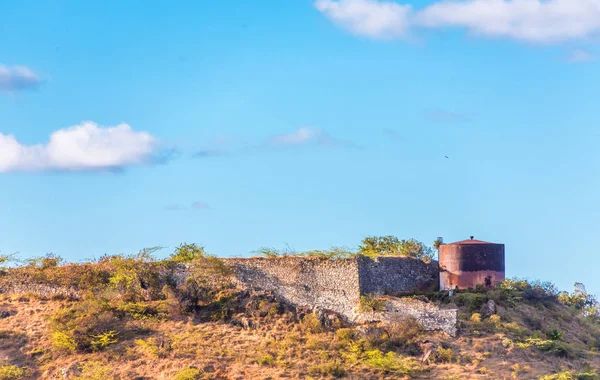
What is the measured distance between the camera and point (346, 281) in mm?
48594

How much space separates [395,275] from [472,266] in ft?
13.6

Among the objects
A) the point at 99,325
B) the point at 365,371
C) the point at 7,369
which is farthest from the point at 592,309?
the point at 7,369

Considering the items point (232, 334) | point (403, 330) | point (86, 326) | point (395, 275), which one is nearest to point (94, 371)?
point (86, 326)

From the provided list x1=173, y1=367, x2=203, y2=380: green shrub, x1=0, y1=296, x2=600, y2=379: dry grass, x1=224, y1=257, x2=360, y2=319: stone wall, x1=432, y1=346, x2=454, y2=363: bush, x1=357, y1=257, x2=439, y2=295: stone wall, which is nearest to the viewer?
x1=0, y1=296, x2=600, y2=379: dry grass

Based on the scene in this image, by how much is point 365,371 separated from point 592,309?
17962 mm

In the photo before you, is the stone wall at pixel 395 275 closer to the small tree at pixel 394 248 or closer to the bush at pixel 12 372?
the small tree at pixel 394 248

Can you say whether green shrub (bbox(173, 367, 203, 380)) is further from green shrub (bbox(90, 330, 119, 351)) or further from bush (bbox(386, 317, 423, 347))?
bush (bbox(386, 317, 423, 347))

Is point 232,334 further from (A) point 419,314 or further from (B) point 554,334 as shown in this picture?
(B) point 554,334

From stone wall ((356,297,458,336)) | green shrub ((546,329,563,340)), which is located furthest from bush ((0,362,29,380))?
green shrub ((546,329,563,340))

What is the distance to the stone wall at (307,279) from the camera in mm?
48344

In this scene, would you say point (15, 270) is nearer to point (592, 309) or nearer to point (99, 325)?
point (99, 325)

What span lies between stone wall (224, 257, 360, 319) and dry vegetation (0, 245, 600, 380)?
738 mm

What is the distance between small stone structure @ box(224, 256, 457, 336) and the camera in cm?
4688

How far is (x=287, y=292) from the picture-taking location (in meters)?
49.3
